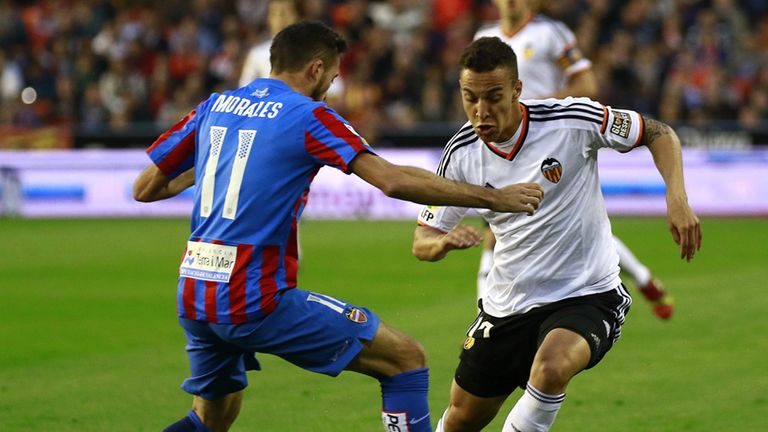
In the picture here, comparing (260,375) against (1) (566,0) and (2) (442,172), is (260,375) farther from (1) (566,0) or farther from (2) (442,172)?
(1) (566,0)

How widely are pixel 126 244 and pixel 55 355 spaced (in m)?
7.18

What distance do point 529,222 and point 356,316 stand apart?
39.9 inches

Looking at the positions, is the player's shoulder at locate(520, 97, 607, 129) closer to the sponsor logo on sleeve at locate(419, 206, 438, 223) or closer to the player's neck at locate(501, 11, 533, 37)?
the sponsor logo on sleeve at locate(419, 206, 438, 223)

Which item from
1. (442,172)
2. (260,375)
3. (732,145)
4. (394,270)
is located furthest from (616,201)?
(442,172)

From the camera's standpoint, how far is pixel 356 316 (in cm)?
520

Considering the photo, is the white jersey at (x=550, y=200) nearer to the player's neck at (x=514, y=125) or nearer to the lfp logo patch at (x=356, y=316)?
the player's neck at (x=514, y=125)

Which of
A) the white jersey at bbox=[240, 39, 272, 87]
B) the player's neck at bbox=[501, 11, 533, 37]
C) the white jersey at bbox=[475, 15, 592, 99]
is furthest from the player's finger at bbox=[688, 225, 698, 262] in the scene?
the white jersey at bbox=[240, 39, 272, 87]

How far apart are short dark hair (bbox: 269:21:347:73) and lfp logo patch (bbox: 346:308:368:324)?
104cm

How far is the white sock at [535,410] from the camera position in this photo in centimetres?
515

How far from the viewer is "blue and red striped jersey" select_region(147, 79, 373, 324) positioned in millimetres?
5055

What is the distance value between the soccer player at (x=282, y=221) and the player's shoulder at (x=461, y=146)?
773mm

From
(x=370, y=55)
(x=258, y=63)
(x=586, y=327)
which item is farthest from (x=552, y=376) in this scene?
(x=370, y=55)

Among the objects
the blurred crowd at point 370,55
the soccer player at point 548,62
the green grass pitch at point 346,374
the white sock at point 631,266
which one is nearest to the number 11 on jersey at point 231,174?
the green grass pitch at point 346,374

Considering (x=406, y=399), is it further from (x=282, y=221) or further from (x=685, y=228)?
(x=685, y=228)
